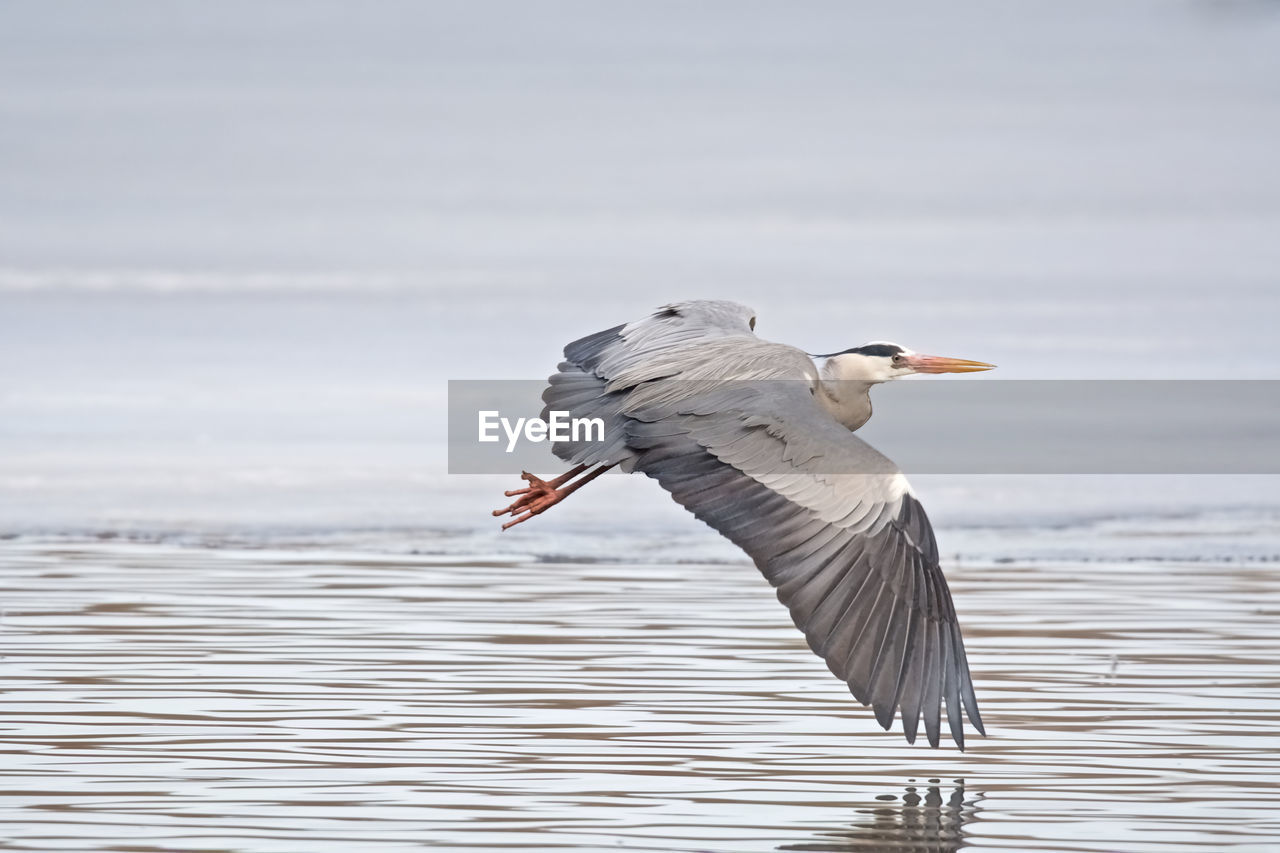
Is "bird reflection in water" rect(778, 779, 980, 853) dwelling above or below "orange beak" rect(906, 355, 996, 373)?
below

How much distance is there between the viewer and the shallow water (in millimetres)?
6883

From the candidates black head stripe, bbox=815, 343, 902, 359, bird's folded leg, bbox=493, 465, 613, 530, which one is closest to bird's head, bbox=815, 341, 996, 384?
black head stripe, bbox=815, 343, 902, 359

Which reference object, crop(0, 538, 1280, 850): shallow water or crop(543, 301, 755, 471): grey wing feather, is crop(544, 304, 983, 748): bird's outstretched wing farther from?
crop(0, 538, 1280, 850): shallow water

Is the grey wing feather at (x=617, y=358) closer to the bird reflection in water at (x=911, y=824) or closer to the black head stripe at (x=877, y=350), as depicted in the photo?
the black head stripe at (x=877, y=350)

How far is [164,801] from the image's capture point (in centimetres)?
714

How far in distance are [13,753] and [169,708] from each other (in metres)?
1.15

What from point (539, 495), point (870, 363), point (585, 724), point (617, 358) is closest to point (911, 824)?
point (585, 724)

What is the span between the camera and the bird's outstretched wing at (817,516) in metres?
7.75

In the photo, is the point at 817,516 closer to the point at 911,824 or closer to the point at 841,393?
the point at 911,824

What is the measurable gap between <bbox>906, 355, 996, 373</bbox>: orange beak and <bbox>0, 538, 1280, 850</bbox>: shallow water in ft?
4.99

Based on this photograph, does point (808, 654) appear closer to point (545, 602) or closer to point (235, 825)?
point (545, 602)

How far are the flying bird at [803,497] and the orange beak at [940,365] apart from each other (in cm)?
69

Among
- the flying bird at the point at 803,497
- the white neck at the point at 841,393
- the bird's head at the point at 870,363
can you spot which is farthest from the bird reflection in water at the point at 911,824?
the bird's head at the point at 870,363

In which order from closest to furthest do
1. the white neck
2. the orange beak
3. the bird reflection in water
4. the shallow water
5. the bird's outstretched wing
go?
the bird reflection in water
the shallow water
the bird's outstretched wing
the white neck
the orange beak
